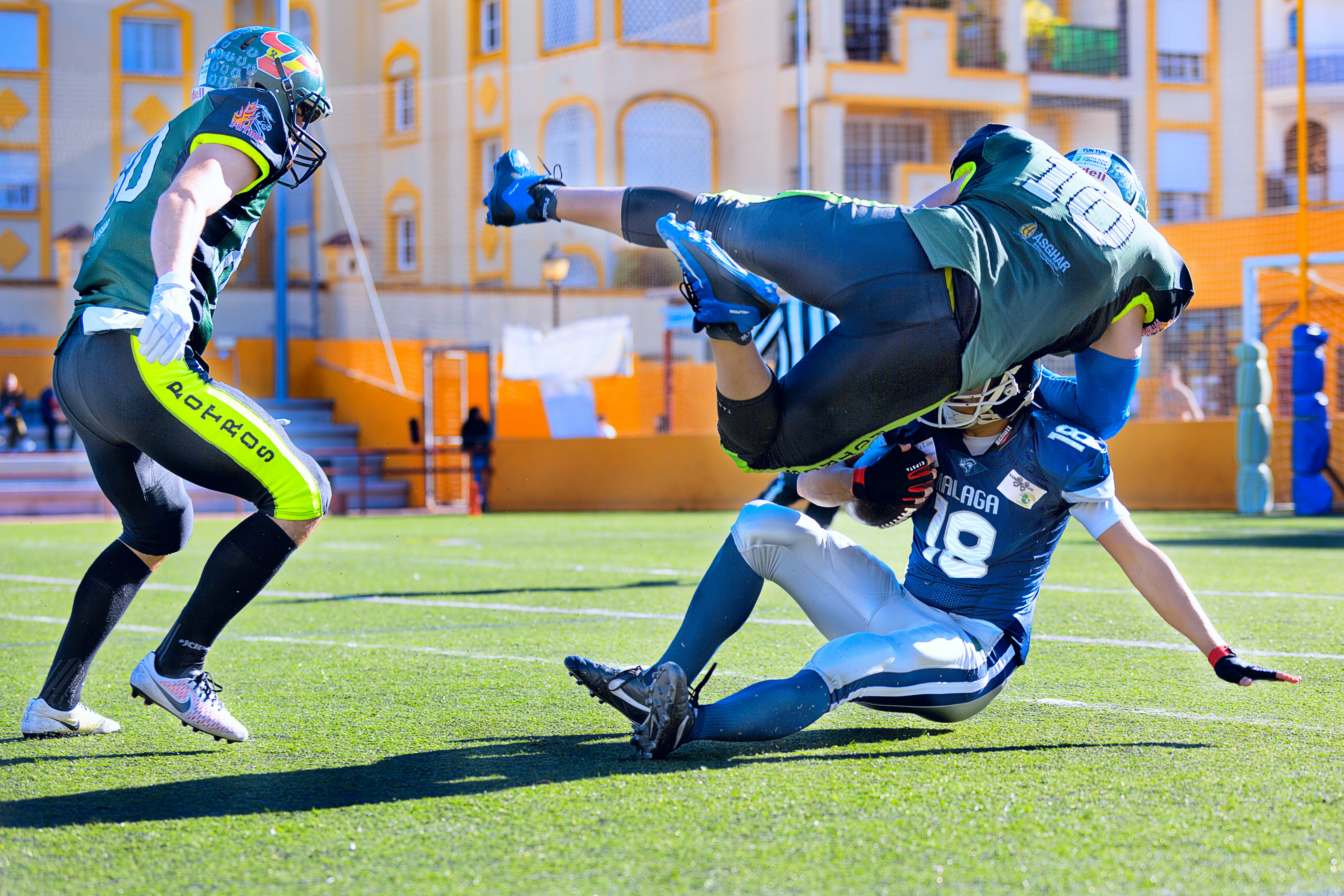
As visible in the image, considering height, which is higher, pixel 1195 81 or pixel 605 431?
pixel 1195 81

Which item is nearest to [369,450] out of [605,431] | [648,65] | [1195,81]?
[605,431]

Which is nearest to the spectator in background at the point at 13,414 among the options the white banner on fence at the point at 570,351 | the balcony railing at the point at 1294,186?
the white banner on fence at the point at 570,351

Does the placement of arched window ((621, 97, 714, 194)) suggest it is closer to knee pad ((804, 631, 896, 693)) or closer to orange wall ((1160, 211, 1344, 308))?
orange wall ((1160, 211, 1344, 308))

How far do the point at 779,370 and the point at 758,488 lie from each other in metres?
9.22

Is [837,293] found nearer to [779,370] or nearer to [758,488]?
[779,370]

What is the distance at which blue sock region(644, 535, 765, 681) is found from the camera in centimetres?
355

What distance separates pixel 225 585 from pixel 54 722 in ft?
2.32

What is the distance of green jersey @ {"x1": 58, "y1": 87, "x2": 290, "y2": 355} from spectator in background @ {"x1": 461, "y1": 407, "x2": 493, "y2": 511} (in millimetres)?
15286

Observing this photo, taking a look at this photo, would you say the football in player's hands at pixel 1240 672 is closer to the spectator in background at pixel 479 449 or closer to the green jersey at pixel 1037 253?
the green jersey at pixel 1037 253

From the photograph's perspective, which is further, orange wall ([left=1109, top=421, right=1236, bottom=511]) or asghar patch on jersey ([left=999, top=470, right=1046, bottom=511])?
orange wall ([left=1109, top=421, right=1236, bottom=511])

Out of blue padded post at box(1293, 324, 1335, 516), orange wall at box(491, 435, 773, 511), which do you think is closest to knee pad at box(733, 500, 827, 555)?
blue padded post at box(1293, 324, 1335, 516)

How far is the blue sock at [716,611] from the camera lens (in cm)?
355

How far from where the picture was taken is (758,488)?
17.3 metres

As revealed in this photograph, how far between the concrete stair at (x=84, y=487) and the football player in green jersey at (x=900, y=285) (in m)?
15.5
